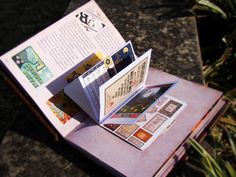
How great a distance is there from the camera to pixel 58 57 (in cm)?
121

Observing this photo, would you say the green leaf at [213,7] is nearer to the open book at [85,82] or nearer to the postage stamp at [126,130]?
the open book at [85,82]

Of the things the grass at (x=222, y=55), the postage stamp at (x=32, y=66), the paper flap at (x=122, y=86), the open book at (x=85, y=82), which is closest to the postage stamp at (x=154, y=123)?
the open book at (x=85, y=82)

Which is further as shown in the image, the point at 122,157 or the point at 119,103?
the point at 119,103

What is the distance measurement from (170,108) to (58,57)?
401 millimetres

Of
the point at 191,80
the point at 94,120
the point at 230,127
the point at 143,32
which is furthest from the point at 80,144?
the point at 230,127

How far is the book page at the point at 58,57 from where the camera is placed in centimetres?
113

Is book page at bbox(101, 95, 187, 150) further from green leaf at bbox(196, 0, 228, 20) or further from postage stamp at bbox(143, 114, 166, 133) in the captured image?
green leaf at bbox(196, 0, 228, 20)

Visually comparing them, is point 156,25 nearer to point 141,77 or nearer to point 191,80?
point 191,80

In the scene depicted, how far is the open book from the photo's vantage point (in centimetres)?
113

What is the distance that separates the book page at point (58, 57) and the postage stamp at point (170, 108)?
278 mm

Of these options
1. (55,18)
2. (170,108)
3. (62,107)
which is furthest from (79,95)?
(55,18)

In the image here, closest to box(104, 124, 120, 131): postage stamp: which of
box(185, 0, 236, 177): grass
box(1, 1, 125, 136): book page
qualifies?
box(1, 1, 125, 136): book page

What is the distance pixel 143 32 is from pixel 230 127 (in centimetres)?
64

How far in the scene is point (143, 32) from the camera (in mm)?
1722
